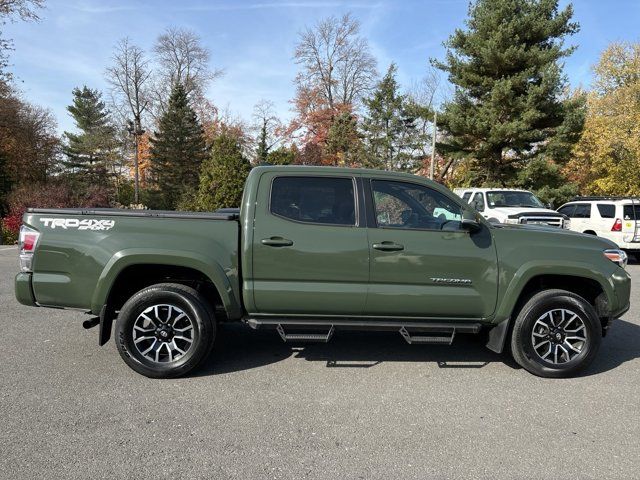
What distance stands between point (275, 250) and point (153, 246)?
1.05 m

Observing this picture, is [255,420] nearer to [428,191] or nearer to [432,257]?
[432,257]

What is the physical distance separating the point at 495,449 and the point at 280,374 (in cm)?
193

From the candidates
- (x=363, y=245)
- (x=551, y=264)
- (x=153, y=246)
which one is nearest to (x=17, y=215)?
(x=153, y=246)

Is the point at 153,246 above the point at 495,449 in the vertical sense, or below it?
above

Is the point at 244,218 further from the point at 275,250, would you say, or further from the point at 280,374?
the point at 280,374

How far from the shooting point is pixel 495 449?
3051 mm

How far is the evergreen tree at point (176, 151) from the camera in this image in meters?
38.2

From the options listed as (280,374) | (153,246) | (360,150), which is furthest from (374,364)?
(360,150)

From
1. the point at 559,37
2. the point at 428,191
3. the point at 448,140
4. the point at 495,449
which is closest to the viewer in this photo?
the point at 495,449

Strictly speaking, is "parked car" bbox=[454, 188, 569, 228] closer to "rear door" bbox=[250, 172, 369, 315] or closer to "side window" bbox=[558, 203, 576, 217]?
"side window" bbox=[558, 203, 576, 217]

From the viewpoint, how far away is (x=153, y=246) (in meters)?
3.97

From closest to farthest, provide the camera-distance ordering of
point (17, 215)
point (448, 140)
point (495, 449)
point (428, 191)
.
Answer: point (495, 449), point (428, 191), point (17, 215), point (448, 140)

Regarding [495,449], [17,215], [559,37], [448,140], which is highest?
[559,37]

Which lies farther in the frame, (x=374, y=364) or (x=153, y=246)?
(x=374, y=364)
